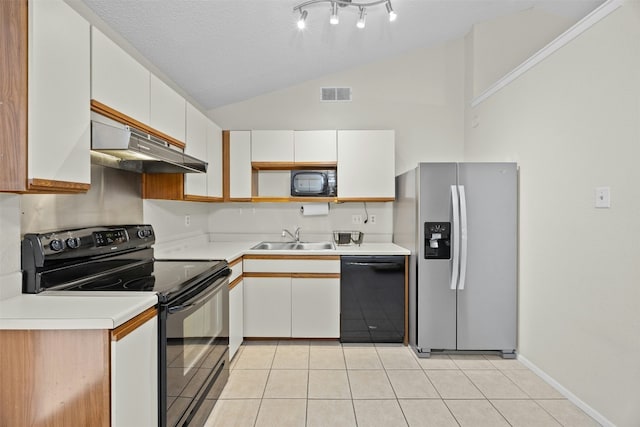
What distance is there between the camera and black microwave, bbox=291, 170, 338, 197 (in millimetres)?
3688

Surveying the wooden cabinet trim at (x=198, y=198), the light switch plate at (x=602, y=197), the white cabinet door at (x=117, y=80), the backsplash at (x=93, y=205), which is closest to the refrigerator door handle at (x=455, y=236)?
the light switch plate at (x=602, y=197)

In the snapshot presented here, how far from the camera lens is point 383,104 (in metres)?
4.04

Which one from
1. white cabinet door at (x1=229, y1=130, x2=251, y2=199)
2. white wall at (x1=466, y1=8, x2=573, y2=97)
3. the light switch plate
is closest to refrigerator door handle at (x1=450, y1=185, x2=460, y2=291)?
the light switch plate

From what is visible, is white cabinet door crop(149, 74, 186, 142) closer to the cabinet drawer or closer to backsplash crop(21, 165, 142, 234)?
backsplash crop(21, 165, 142, 234)

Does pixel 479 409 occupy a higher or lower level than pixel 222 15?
lower

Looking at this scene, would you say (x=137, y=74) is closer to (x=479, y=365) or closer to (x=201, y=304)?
(x=201, y=304)

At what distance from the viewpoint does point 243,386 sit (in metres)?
2.53

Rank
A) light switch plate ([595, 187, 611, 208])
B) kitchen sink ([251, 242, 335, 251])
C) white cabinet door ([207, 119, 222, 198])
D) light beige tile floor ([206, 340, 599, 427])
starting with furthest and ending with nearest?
1. kitchen sink ([251, 242, 335, 251])
2. white cabinet door ([207, 119, 222, 198])
3. light beige tile floor ([206, 340, 599, 427])
4. light switch plate ([595, 187, 611, 208])

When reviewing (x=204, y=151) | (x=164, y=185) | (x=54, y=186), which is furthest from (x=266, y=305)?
(x=54, y=186)

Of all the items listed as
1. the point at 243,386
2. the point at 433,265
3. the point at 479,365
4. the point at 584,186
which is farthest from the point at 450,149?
the point at 243,386

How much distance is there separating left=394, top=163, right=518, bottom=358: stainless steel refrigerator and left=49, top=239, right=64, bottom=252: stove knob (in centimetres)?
246

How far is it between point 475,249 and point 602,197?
108 cm

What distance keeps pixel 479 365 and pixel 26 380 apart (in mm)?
2917

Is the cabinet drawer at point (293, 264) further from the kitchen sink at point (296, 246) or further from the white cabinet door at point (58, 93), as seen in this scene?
the white cabinet door at point (58, 93)
